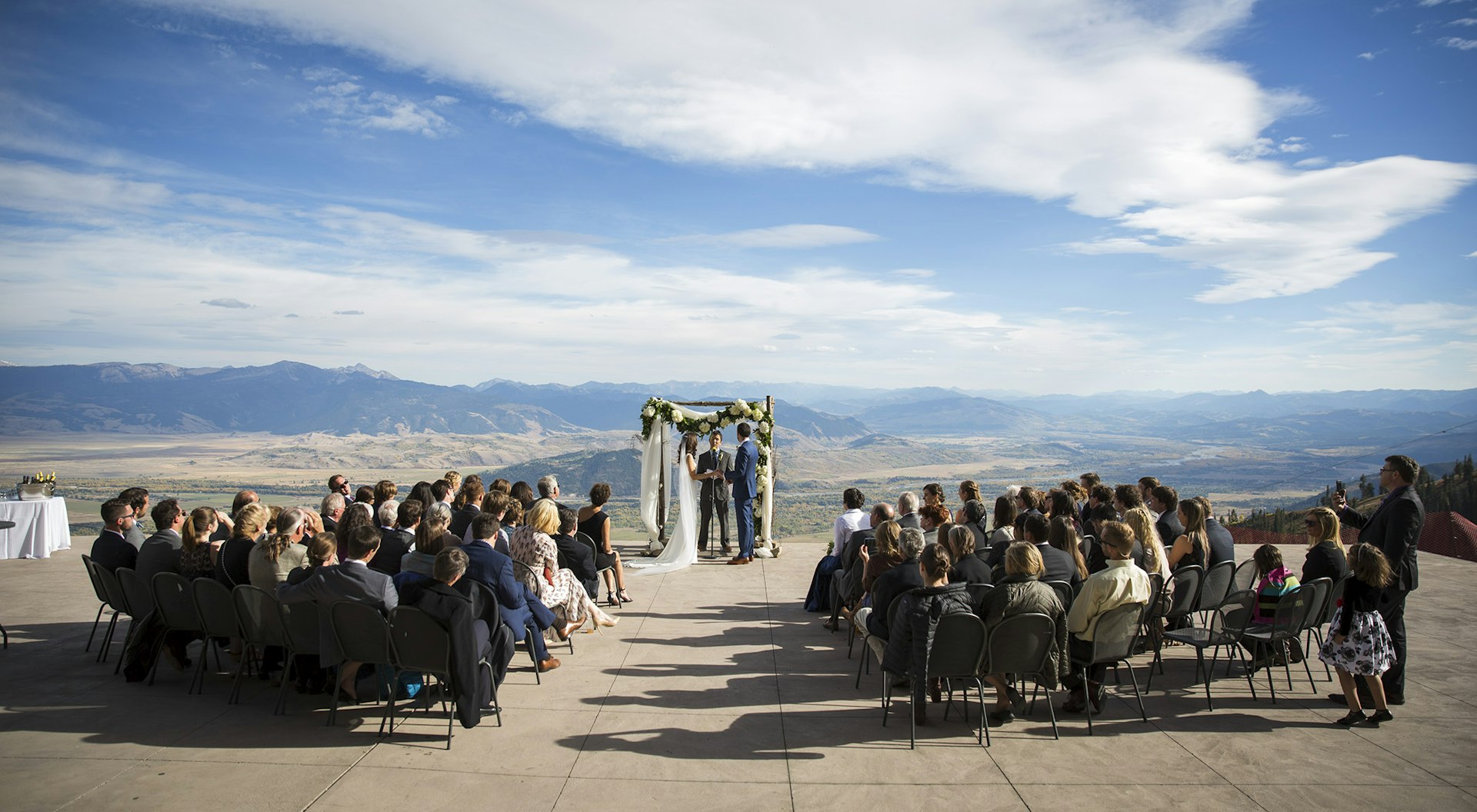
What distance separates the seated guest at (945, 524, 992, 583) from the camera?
18.0 feet

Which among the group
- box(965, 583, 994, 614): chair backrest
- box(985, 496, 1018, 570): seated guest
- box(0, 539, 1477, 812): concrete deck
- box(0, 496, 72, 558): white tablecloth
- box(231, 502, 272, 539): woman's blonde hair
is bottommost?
box(0, 539, 1477, 812): concrete deck

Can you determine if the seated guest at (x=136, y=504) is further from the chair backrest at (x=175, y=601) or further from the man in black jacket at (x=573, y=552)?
the man in black jacket at (x=573, y=552)

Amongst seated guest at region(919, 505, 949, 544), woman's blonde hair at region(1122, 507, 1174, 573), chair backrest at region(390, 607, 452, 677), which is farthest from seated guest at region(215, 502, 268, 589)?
woman's blonde hair at region(1122, 507, 1174, 573)

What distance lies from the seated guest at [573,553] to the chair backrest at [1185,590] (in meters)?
5.15

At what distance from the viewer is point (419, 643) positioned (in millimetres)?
4875

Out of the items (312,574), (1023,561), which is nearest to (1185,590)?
(1023,561)

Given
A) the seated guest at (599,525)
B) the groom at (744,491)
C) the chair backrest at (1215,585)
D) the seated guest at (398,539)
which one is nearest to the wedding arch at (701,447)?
the groom at (744,491)

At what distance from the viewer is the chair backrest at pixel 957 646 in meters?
4.80

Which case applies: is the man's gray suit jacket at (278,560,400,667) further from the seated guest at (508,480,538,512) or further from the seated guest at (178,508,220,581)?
the seated guest at (508,480,538,512)

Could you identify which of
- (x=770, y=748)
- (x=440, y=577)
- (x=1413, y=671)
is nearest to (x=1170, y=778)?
(x=770, y=748)

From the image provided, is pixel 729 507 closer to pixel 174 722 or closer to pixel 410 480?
pixel 174 722

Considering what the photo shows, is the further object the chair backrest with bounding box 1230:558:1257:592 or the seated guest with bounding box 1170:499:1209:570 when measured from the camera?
the chair backrest with bounding box 1230:558:1257:592

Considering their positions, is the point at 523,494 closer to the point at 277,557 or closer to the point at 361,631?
the point at 277,557

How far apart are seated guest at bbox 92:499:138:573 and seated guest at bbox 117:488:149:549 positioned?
2.5 inches
